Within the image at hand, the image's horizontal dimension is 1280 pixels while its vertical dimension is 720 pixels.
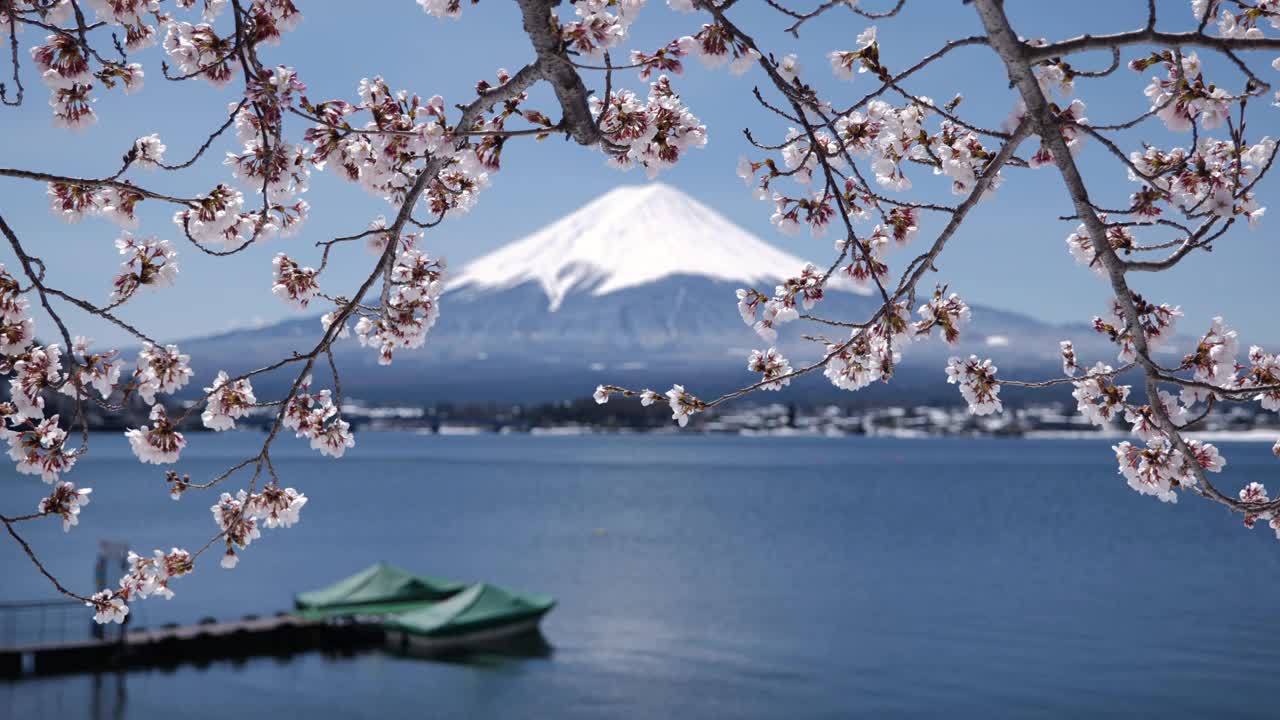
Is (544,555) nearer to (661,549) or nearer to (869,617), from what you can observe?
(661,549)

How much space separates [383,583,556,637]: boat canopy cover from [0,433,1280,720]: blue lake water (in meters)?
1.02

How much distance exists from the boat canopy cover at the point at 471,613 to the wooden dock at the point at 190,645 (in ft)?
3.49

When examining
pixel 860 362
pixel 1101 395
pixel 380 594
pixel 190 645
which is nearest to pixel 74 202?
pixel 860 362

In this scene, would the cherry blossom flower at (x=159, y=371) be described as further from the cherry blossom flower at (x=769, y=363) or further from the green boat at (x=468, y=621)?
the green boat at (x=468, y=621)

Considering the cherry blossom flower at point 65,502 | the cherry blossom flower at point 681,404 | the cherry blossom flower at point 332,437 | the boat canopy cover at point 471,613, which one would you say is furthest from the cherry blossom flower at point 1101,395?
the boat canopy cover at point 471,613

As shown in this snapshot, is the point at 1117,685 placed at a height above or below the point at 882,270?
below

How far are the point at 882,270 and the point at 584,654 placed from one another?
30.6 metres

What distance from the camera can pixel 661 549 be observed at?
189 feet

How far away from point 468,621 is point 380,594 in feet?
14.6

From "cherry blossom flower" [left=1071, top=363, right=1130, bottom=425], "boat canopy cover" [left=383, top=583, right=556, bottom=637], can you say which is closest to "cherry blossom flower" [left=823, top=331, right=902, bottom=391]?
"cherry blossom flower" [left=1071, top=363, right=1130, bottom=425]

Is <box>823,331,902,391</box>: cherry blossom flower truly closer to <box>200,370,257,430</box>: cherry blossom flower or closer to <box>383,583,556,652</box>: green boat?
<box>200,370,257,430</box>: cherry blossom flower

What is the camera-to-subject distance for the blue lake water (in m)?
27.5

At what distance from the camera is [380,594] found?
112 feet

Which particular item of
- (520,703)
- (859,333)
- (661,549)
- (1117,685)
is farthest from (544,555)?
(859,333)
